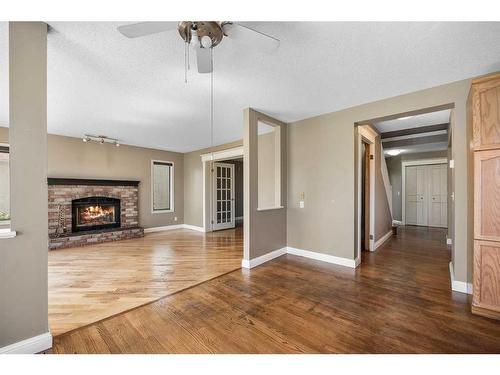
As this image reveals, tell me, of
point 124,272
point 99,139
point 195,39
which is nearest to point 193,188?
point 99,139

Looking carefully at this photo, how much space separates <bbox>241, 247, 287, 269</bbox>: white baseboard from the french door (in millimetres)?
5515

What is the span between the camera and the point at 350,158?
3.24 metres

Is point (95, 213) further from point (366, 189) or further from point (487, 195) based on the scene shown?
point (487, 195)

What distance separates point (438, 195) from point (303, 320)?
7041 millimetres

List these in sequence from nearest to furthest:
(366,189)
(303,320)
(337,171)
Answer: (303,320) < (337,171) < (366,189)

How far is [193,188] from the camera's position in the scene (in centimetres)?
666

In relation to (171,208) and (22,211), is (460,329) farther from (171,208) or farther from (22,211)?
(171,208)

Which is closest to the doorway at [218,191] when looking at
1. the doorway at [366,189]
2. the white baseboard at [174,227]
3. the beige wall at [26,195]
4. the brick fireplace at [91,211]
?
the white baseboard at [174,227]

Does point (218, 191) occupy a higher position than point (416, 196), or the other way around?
point (218, 191)

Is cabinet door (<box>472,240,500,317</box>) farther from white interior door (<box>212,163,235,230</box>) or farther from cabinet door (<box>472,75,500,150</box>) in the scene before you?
white interior door (<box>212,163,235,230</box>)

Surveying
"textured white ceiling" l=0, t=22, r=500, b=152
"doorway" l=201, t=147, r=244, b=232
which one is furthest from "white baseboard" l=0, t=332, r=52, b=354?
"doorway" l=201, t=147, r=244, b=232

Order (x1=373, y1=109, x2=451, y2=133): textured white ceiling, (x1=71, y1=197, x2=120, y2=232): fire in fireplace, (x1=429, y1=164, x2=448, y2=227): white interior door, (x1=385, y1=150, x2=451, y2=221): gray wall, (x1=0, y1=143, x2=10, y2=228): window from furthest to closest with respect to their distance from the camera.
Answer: (x1=385, y1=150, x2=451, y2=221): gray wall → (x1=429, y1=164, x2=448, y2=227): white interior door → (x1=71, y1=197, x2=120, y2=232): fire in fireplace → (x1=0, y1=143, x2=10, y2=228): window → (x1=373, y1=109, x2=451, y2=133): textured white ceiling

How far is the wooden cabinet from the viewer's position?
1.88 metres

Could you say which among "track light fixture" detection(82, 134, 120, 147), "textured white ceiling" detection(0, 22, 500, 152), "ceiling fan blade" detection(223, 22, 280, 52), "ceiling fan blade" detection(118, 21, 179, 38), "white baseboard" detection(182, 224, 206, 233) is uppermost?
"textured white ceiling" detection(0, 22, 500, 152)
